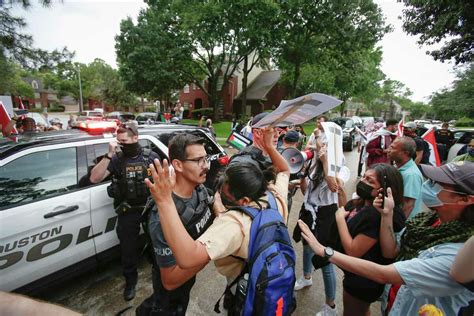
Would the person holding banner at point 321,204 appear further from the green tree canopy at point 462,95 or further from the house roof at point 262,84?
the green tree canopy at point 462,95

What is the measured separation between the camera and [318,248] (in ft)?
4.79

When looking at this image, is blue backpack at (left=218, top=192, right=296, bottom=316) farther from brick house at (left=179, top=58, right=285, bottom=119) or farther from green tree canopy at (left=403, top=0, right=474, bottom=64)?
brick house at (left=179, top=58, right=285, bottom=119)

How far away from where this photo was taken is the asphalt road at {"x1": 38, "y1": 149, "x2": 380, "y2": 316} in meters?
2.59

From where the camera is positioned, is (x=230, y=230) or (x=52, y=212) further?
(x=52, y=212)

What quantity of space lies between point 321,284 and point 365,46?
19330 mm

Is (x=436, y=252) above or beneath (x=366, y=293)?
above

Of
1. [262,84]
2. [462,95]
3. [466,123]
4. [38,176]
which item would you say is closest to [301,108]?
[38,176]

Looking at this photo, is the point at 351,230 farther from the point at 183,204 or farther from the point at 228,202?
the point at 183,204

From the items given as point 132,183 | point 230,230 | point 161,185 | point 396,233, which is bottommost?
point 396,233

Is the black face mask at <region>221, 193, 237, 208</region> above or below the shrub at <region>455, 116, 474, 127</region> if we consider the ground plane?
below

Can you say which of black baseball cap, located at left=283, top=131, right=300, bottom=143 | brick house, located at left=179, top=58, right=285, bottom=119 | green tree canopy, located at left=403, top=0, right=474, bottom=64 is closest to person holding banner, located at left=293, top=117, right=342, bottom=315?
black baseball cap, located at left=283, top=131, right=300, bottom=143

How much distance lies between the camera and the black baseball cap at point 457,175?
3.94 ft

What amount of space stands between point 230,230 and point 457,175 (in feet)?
4.04

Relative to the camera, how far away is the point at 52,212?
228 centimetres
